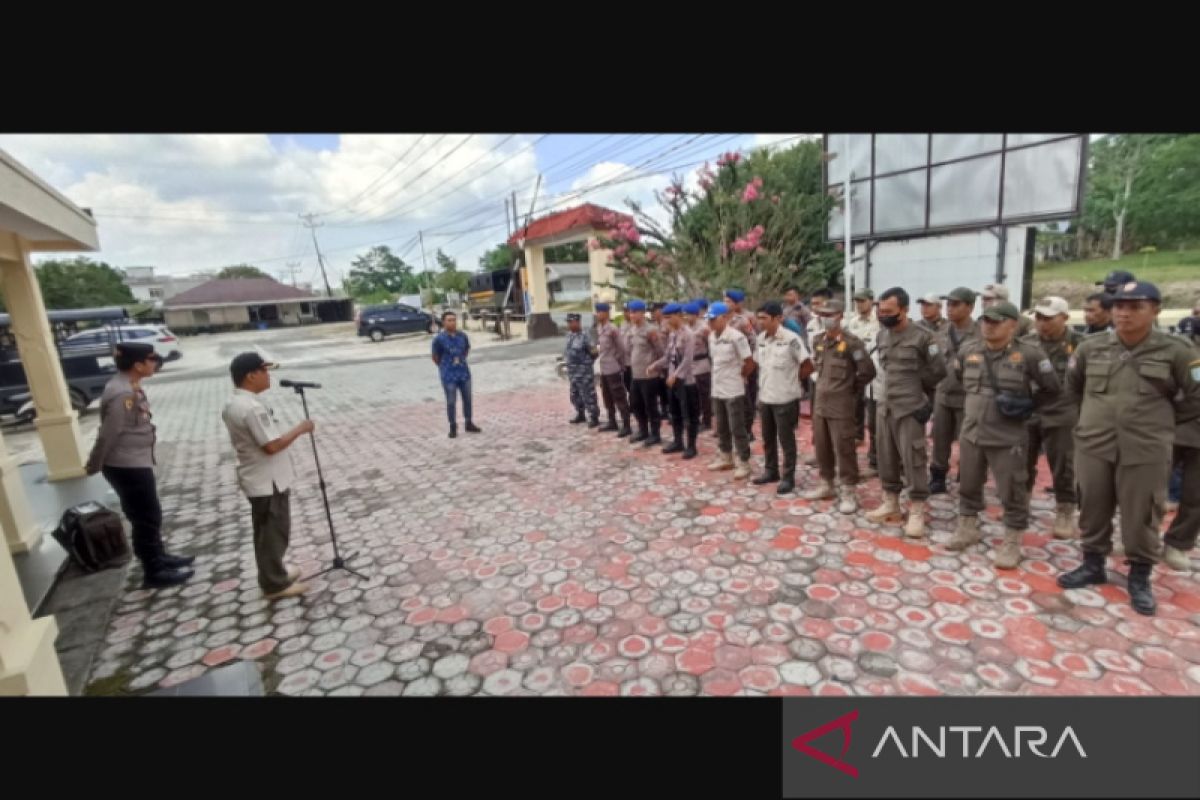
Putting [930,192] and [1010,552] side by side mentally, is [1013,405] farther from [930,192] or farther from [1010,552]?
[930,192]

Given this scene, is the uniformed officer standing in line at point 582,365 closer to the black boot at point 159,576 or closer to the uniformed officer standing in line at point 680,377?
the uniformed officer standing in line at point 680,377

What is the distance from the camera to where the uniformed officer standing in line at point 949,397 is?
3798mm

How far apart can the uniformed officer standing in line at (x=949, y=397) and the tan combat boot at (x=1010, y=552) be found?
2.90 ft

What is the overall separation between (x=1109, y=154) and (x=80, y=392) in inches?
1443

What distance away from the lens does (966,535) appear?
11.6 feet

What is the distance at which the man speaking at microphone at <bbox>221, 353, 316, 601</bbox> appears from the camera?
323 cm

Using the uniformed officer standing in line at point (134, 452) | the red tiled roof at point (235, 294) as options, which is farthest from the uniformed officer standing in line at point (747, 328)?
the red tiled roof at point (235, 294)

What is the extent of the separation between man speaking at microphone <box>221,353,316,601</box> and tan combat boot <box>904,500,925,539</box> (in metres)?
3.97

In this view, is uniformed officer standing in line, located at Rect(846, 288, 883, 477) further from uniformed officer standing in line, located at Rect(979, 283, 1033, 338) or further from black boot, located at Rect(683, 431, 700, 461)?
black boot, located at Rect(683, 431, 700, 461)

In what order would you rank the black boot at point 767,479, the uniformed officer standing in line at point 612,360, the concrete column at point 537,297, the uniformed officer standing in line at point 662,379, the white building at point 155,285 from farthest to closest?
the white building at point 155,285
the concrete column at point 537,297
the uniformed officer standing in line at point 612,360
the uniformed officer standing in line at point 662,379
the black boot at point 767,479

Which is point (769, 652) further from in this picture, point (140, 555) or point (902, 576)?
point (140, 555)

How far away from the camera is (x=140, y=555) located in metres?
3.89

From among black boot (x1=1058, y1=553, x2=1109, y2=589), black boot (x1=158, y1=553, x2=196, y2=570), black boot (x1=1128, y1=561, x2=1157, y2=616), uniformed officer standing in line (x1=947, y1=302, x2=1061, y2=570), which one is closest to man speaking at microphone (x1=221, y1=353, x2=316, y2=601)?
black boot (x1=158, y1=553, x2=196, y2=570)

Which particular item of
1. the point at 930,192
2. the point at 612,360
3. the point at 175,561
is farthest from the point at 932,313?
the point at 175,561
